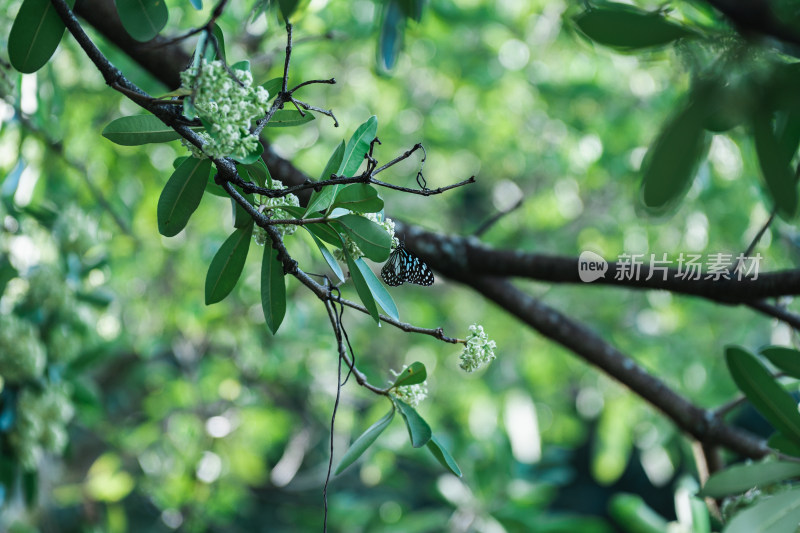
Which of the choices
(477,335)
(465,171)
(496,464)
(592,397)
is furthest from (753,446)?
(465,171)

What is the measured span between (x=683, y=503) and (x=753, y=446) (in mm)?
508

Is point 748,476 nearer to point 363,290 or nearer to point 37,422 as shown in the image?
point 363,290

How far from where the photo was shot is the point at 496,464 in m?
2.39

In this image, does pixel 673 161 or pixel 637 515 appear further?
pixel 637 515

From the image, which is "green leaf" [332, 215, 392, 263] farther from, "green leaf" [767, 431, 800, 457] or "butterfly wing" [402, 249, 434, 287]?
"green leaf" [767, 431, 800, 457]

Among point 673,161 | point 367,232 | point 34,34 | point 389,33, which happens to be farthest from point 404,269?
point 389,33

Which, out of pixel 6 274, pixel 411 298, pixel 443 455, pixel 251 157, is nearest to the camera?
pixel 251 157

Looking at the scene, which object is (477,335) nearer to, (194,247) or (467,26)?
(194,247)

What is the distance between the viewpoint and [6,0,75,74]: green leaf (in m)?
0.69

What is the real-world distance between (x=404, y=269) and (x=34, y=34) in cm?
49

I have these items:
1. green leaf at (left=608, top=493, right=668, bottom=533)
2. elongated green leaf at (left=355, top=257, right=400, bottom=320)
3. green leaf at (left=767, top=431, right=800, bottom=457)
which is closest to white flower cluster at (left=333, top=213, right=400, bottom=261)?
elongated green leaf at (left=355, top=257, right=400, bottom=320)

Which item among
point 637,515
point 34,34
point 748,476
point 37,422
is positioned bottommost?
point 637,515

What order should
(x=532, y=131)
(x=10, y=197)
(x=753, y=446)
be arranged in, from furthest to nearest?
1. (x=532, y=131)
2. (x=10, y=197)
3. (x=753, y=446)

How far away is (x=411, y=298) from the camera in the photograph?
2994 millimetres
